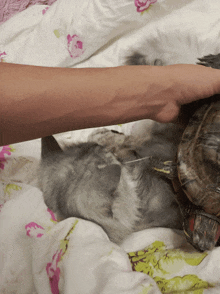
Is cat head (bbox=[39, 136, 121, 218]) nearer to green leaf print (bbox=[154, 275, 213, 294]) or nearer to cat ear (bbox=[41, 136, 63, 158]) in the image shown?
cat ear (bbox=[41, 136, 63, 158])

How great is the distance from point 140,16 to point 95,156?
0.65 m

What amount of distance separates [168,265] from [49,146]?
598mm

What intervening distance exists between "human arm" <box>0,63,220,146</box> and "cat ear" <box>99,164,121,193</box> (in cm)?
26

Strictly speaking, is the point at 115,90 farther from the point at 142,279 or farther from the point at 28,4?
the point at 28,4

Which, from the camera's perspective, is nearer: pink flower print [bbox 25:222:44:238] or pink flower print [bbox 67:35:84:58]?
pink flower print [bbox 25:222:44:238]

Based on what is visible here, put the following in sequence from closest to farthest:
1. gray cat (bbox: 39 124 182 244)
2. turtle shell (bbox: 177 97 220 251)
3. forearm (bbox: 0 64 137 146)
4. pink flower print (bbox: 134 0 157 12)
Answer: forearm (bbox: 0 64 137 146) → turtle shell (bbox: 177 97 220 251) → gray cat (bbox: 39 124 182 244) → pink flower print (bbox: 134 0 157 12)

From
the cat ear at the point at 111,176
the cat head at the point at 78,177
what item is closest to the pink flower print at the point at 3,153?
the cat head at the point at 78,177

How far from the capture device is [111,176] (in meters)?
0.93

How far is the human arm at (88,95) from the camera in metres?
0.54

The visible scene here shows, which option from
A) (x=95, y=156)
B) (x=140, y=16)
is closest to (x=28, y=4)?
(x=140, y=16)

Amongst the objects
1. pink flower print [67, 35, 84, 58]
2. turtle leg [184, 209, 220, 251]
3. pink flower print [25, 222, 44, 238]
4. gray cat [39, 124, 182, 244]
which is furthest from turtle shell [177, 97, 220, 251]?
pink flower print [67, 35, 84, 58]

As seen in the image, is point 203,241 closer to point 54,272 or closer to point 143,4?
point 54,272

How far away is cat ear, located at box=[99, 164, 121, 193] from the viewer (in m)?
0.93

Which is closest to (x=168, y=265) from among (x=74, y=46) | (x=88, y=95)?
(x=88, y=95)
